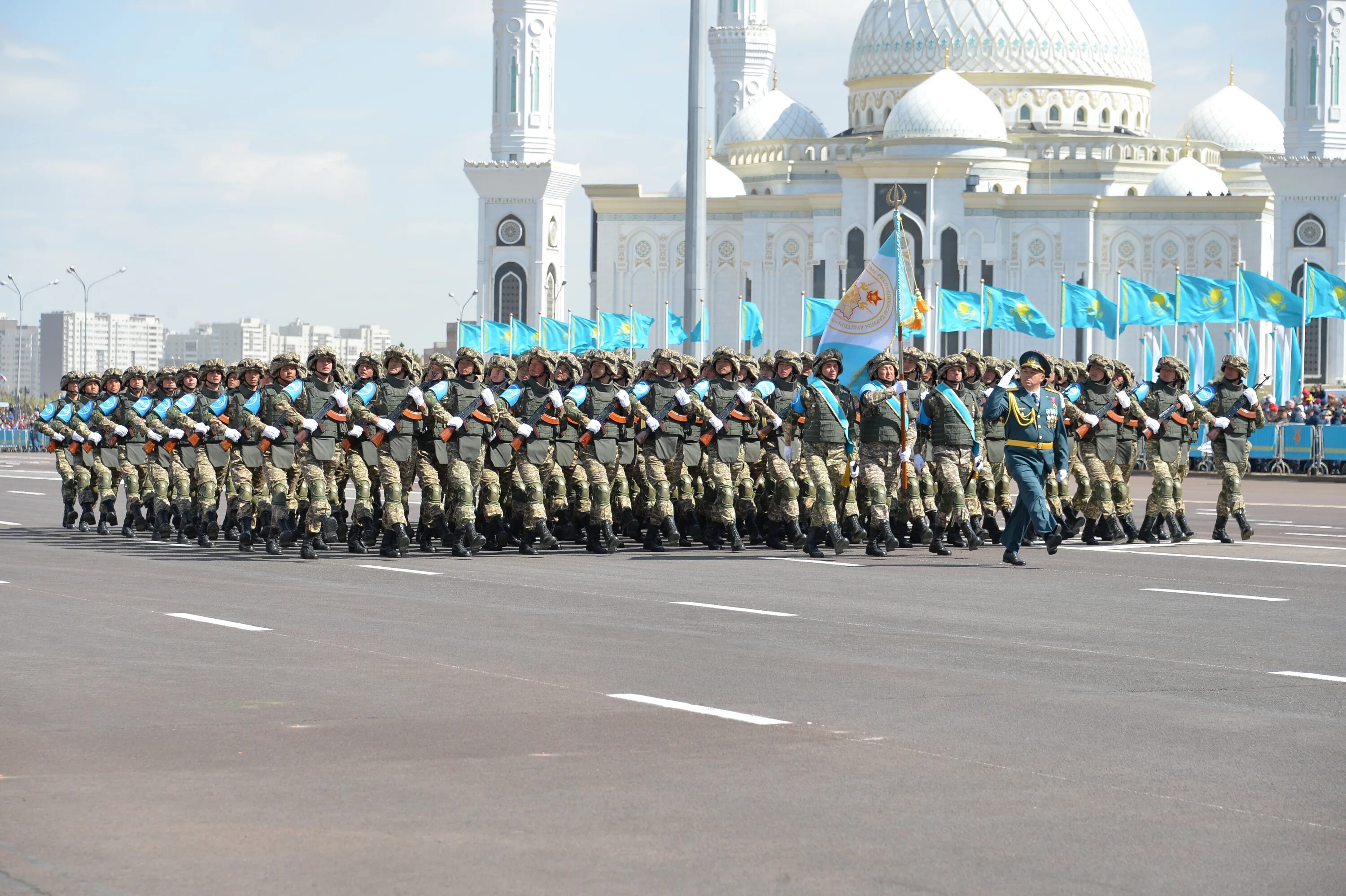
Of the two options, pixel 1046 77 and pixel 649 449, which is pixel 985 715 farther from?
pixel 1046 77

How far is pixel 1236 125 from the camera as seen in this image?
90.9 meters

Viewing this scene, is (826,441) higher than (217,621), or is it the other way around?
(826,441)

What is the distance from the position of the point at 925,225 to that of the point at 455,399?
62.0 m

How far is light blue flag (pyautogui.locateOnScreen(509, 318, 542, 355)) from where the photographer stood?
63906 mm

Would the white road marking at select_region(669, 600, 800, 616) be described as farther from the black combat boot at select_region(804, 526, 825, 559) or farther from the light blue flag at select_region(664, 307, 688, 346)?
the light blue flag at select_region(664, 307, 688, 346)

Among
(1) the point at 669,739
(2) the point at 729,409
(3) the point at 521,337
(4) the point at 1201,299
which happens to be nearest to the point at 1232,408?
(2) the point at 729,409

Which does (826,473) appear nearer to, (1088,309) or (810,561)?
(810,561)

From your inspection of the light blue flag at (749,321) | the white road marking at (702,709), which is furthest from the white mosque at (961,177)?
the white road marking at (702,709)

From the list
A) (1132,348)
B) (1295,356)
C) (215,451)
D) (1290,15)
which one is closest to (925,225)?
(1132,348)

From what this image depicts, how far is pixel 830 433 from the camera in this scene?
705 inches

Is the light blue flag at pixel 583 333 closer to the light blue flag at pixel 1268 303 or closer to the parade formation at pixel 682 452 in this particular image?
the light blue flag at pixel 1268 303

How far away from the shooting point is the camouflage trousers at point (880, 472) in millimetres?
17625

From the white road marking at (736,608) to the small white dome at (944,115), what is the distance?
67494mm

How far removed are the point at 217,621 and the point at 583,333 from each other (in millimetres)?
51662
